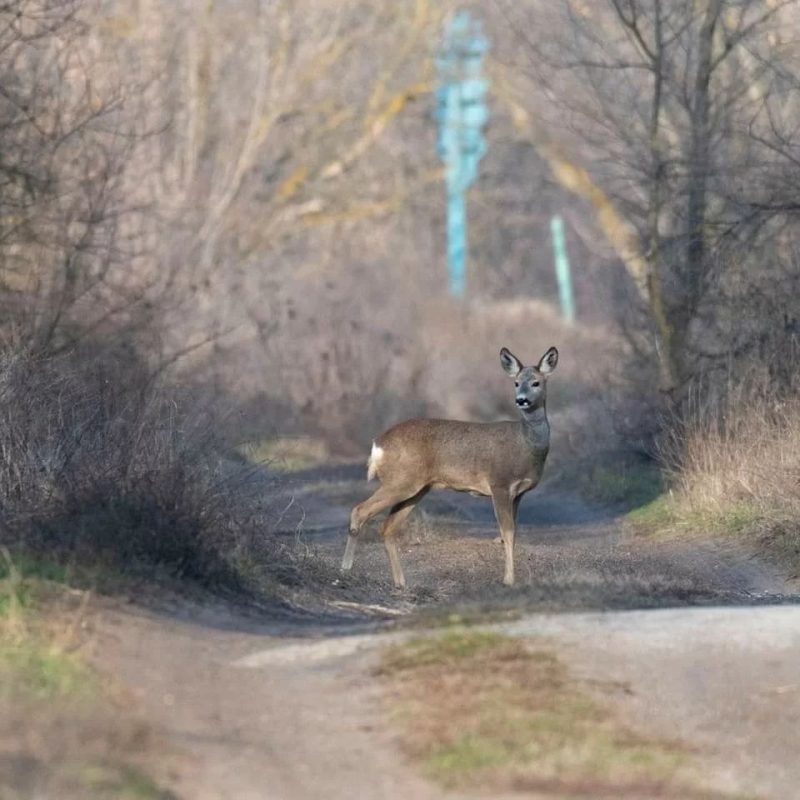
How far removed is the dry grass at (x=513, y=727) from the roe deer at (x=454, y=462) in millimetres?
5546

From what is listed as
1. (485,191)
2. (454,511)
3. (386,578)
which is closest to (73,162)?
(454,511)

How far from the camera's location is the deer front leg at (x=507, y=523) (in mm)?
15336

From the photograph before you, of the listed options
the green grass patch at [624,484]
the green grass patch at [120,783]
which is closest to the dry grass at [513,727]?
the green grass patch at [120,783]

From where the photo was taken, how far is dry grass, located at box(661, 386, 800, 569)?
18.1 meters

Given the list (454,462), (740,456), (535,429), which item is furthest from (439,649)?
(740,456)

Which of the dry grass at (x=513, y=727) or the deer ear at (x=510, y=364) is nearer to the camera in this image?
the dry grass at (x=513, y=727)

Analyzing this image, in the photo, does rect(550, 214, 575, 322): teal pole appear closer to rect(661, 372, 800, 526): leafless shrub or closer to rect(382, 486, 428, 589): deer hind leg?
rect(661, 372, 800, 526): leafless shrub

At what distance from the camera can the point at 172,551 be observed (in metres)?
12.1

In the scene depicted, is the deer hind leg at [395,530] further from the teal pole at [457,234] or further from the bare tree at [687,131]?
the teal pole at [457,234]

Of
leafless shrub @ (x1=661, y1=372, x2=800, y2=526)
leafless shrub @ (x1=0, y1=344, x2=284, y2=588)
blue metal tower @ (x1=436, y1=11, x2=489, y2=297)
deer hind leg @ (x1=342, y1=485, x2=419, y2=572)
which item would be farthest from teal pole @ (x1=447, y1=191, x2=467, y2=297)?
leafless shrub @ (x1=0, y1=344, x2=284, y2=588)

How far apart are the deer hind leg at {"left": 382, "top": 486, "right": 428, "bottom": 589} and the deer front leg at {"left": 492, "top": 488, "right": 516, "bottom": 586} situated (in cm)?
65

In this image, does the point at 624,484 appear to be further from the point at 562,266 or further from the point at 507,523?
the point at 562,266

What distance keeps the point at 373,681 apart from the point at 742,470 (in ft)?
32.9

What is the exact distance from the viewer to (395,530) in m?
16.1
